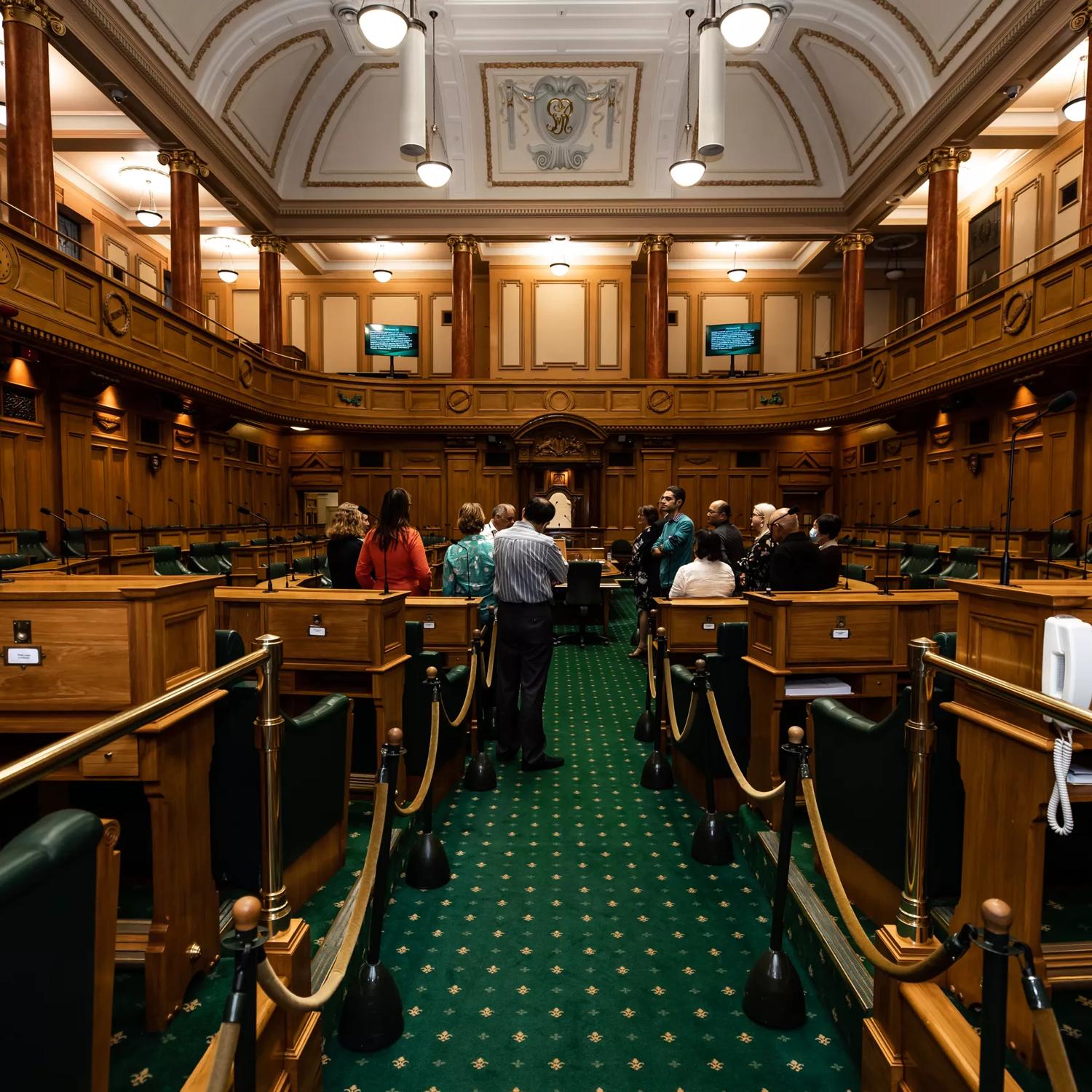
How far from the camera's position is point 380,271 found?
51.9 feet

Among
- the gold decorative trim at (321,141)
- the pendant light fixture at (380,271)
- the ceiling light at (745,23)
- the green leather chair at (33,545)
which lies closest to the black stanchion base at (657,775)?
the green leather chair at (33,545)

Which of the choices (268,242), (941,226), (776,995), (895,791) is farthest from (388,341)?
(776,995)

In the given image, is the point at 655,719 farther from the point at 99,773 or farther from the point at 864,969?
the point at 99,773

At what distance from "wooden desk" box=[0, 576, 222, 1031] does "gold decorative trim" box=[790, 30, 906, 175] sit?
14087mm

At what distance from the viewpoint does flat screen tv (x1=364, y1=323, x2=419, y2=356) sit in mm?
16141

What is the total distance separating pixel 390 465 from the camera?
51.3ft

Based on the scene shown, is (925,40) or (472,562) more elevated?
(925,40)

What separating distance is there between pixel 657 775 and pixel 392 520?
2.12 metres

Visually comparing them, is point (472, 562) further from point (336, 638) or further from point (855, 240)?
point (855, 240)

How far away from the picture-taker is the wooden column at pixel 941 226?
11.2 meters

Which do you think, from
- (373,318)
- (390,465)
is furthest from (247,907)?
(373,318)

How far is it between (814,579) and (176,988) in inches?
140

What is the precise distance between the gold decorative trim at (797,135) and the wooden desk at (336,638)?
12.8 meters

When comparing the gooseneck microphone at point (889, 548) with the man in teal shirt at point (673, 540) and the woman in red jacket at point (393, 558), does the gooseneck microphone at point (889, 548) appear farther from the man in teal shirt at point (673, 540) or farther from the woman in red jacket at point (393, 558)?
the woman in red jacket at point (393, 558)
